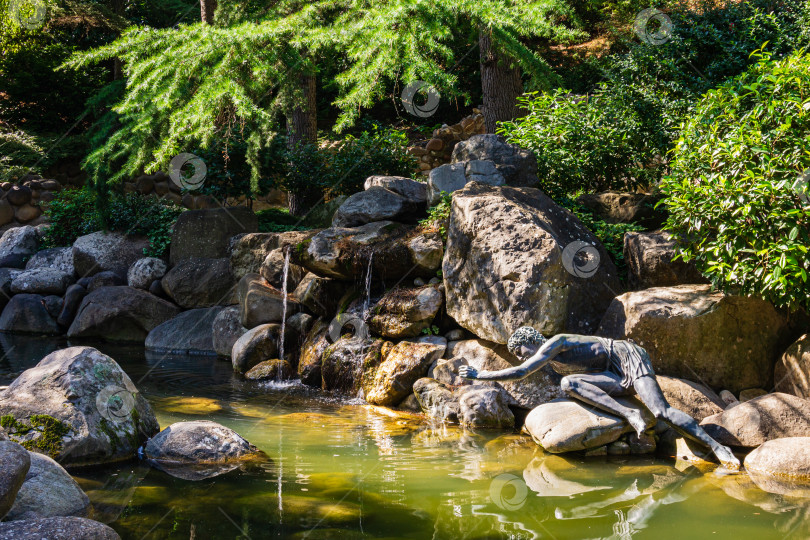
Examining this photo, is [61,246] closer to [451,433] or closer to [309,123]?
[309,123]

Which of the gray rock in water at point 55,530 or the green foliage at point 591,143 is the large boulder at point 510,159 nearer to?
the green foliage at point 591,143

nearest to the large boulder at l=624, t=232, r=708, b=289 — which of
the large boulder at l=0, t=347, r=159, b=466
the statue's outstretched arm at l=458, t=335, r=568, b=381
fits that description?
the statue's outstretched arm at l=458, t=335, r=568, b=381

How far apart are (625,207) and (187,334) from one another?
8.05m

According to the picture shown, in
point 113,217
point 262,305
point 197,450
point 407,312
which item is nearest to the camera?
point 197,450

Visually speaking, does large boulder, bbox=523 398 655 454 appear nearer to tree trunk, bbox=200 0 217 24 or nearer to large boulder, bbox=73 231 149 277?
large boulder, bbox=73 231 149 277

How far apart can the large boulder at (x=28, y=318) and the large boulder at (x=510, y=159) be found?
378 inches

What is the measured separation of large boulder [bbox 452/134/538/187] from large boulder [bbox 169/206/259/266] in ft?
18.6

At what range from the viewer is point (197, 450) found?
5.98m

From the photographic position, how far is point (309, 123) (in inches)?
632

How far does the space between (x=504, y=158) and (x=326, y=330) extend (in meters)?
3.79

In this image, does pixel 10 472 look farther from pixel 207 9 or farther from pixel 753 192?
pixel 207 9

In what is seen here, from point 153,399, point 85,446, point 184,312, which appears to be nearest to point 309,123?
point 184,312

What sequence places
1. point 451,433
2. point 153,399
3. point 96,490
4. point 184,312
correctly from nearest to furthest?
point 96,490 → point 451,433 → point 153,399 → point 184,312

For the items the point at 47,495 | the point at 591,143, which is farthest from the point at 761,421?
the point at 47,495
